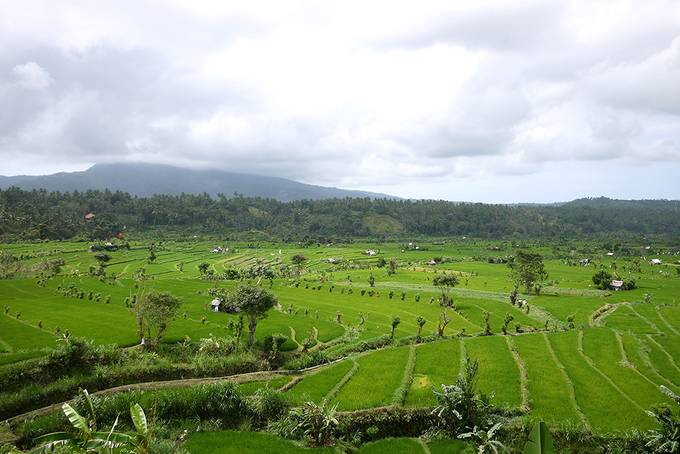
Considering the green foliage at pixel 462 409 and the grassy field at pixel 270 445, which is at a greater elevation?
the green foliage at pixel 462 409

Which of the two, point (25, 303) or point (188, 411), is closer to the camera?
point (188, 411)

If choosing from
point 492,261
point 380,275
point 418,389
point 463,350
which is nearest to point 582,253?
point 492,261

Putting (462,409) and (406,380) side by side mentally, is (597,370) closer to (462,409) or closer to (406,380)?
(406,380)

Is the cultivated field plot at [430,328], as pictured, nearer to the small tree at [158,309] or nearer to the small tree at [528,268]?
the small tree at [158,309]

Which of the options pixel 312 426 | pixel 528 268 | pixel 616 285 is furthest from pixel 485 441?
pixel 616 285

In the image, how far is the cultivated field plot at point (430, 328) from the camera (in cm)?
2488

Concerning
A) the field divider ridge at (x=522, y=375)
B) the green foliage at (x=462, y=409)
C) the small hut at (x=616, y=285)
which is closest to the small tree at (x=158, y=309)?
the green foliage at (x=462, y=409)

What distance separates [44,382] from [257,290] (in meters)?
14.0

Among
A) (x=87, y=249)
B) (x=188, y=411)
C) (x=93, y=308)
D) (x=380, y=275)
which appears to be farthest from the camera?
(x=87, y=249)

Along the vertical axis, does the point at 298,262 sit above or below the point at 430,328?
above

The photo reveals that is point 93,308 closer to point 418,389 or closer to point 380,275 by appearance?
point 418,389

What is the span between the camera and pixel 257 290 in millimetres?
32375

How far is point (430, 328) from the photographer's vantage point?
45531 mm

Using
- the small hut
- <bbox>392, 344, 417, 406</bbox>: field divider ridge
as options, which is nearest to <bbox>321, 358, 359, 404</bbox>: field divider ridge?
<bbox>392, 344, 417, 406</bbox>: field divider ridge
